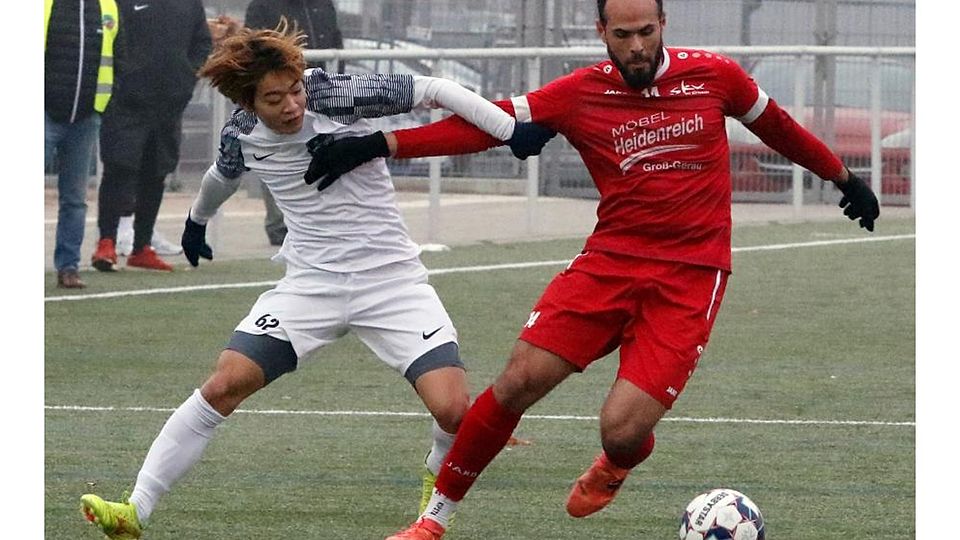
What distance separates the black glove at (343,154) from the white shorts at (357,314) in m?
0.34

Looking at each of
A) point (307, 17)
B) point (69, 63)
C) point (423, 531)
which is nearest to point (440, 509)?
point (423, 531)

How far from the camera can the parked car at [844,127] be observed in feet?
63.4

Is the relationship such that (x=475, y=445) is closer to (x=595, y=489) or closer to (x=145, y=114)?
(x=595, y=489)

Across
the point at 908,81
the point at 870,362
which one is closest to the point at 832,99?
the point at 908,81

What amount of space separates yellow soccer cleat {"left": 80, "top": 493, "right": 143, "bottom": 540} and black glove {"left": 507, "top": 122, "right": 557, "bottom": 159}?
1.61 meters

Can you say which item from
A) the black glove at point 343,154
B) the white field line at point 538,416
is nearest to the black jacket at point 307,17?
the white field line at point 538,416

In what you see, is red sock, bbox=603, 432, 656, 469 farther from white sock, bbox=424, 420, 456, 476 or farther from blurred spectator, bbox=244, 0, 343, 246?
blurred spectator, bbox=244, 0, 343, 246

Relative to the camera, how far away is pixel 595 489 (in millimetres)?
6820

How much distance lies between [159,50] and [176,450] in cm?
824

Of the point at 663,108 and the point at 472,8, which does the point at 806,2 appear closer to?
the point at 472,8

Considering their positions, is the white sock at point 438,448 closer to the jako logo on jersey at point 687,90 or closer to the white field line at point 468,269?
the jako logo on jersey at point 687,90

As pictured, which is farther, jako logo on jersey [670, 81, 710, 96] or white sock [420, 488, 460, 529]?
jako logo on jersey [670, 81, 710, 96]

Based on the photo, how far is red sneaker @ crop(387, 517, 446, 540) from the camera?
21.3 feet

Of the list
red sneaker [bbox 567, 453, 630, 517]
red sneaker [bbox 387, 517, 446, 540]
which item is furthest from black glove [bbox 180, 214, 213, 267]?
red sneaker [bbox 567, 453, 630, 517]
